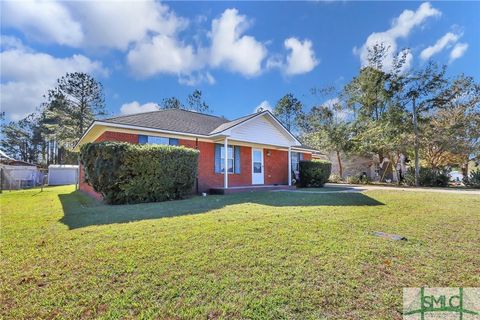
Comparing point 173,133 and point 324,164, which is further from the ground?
point 173,133

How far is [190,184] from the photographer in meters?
10.2

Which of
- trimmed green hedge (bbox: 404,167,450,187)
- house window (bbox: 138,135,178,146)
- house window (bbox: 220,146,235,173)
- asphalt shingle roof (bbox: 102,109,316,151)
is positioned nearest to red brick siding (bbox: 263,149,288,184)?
house window (bbox: 220,146,235,173)

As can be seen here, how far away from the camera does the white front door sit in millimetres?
15344

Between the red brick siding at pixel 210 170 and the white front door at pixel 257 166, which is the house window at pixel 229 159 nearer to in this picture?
the red brick siding at pixel 210 170

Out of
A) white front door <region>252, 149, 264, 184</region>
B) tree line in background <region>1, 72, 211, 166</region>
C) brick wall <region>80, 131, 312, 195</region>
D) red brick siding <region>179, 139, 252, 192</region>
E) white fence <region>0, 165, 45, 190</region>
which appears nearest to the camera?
Answer: brick wall <region>80, 131, 312, 195</region>

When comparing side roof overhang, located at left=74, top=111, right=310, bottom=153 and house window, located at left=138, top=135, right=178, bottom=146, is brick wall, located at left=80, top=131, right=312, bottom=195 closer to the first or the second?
house window, located at left=138, top=135, right=178, bottom=146

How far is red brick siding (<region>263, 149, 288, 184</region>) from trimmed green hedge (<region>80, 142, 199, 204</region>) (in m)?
7.72

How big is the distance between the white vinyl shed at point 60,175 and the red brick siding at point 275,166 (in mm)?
21386

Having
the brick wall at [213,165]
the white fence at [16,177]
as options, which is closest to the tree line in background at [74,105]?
the white fence at [16,177]

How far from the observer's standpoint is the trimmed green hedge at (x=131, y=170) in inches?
331

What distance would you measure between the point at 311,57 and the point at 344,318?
19980mm

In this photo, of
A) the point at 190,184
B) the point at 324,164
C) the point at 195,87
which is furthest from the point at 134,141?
the point at 195,87

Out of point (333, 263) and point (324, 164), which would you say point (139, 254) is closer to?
point (333, 263)

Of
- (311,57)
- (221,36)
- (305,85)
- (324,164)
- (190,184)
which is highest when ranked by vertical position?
(305,85)
